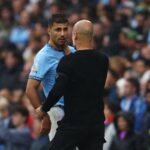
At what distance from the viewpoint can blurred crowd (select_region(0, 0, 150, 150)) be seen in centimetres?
1267

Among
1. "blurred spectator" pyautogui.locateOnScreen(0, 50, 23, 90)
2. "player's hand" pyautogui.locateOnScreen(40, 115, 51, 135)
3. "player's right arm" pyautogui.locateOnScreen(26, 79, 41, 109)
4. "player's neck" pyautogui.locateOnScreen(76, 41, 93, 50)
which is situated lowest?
"blurred spectator" pyautogui.locateOnScreen(0, 50, 23, 90)

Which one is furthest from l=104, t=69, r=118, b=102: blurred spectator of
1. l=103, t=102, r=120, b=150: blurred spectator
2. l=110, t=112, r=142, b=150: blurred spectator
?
l=110, t=112, r=142, b=150: blurred spectator

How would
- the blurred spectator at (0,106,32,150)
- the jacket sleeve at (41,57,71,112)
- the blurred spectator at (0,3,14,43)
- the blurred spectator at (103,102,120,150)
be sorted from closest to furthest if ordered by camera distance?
the jacket sleeve at (41,57,71,112) < the blurred spectator at (103,102,120,150) < the blurred spectator at (0,106,32,150) < the blurred spectator at (0,3,14,43)

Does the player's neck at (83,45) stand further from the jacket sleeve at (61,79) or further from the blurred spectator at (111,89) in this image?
the blurred spectator at (111,89)

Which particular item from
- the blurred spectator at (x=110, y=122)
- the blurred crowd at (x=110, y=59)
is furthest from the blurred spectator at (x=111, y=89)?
the blurred spectator at (x=110, y=122)

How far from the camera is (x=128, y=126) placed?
12.5 m

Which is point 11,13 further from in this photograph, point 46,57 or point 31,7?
point 46,57

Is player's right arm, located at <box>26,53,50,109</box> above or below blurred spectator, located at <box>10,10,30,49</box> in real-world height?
above

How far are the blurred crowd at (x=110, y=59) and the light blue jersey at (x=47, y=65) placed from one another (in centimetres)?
314

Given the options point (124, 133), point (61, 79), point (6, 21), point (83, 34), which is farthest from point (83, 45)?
point (6, 21)

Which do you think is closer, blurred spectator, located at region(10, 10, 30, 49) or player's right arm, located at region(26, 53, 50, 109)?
player's right arm, located at region(26, 53, 50, 109)

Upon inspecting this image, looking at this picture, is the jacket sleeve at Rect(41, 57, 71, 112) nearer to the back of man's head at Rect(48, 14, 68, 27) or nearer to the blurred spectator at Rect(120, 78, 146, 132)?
the back of man's head at Rect(48, 14, 68, 27)

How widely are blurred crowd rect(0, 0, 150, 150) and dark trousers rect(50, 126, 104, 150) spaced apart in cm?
329

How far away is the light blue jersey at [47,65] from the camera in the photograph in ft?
30.7
